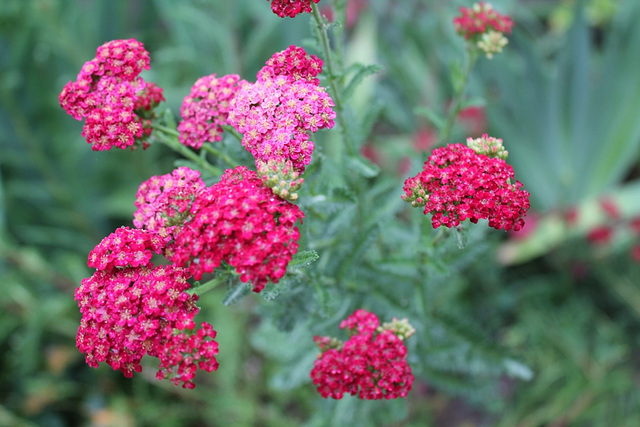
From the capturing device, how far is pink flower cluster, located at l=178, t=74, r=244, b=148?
146 centimetres

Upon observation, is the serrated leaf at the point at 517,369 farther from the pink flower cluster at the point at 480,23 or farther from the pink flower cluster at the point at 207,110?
the pink flower cluster at the point at 207,110

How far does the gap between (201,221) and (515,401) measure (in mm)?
2333

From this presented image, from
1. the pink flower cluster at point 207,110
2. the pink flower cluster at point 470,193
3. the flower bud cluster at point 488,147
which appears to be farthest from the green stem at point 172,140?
the flower bud cluster at point 488,147

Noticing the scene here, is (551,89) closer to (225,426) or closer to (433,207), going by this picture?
(433,207)

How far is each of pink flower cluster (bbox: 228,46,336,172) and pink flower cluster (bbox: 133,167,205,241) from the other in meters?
0.18

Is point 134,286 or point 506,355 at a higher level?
point 506,355

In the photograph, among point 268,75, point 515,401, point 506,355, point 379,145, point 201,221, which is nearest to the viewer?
point 201,221

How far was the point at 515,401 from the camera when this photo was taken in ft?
9.57

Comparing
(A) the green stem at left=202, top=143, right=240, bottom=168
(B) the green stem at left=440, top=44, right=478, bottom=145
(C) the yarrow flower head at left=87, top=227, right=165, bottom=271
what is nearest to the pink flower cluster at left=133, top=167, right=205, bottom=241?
(C) the yarrow flower head at left=87, top=227, right=165, bottom=271

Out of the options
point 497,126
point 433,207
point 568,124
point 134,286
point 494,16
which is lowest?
point 134,286

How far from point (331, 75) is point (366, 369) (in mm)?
728

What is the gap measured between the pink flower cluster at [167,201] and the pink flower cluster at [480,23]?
3.25ft

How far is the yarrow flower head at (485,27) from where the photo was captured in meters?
1.77

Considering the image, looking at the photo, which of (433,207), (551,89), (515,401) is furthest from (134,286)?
(551,89)
